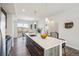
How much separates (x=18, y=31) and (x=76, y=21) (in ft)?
22.7

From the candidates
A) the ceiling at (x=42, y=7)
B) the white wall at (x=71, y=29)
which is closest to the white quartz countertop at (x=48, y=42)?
the white wall at (x=71, y=29)

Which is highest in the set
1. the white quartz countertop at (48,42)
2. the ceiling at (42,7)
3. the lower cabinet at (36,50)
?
the ceiling at (42,7)

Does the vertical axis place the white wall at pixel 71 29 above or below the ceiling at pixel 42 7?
below

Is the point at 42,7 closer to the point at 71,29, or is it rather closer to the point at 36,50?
the point at 71,29

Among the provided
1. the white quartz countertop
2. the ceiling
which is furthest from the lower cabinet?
the ceiling

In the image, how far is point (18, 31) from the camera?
9914 millimetres

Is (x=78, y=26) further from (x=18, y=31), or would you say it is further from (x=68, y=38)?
(x=18, y=31)

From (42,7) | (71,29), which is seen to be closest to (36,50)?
(71,29)

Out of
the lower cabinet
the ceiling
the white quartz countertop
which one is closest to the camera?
the white quartz countertop

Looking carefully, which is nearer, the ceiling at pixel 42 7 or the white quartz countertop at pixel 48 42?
the white quartz countertop at pixel 48 42

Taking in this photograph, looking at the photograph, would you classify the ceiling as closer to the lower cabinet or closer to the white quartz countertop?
the lower cabinet

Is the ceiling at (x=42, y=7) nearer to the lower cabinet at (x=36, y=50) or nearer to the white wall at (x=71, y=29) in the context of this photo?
the white wall at (x=71, y=29)

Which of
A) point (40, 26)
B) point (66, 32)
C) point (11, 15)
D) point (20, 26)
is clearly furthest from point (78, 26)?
point (20, 26)

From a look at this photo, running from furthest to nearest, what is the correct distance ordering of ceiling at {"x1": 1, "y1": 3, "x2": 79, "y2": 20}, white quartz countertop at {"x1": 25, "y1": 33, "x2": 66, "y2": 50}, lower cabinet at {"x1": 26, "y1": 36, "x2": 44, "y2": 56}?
ceiling at {"x1": 1, "y1": 3, "x2": 79, "y2": 20}
lower cabinet at {"x1": 26, "y1": 36, "x2": 44, "y2": 56}
white quartz countertop at {"x1": 25, "y1": 33, "x2": 66, "y2": 50}
